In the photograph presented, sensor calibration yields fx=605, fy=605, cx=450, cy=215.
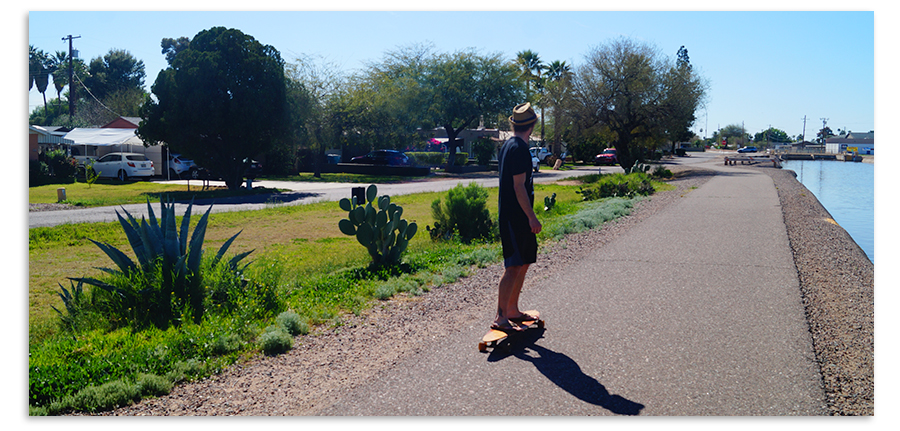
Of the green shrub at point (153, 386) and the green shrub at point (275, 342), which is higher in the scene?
the green shrub at point (275, 342)

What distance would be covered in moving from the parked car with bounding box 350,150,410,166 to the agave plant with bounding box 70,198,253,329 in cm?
3311

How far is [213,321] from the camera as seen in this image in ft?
15.6

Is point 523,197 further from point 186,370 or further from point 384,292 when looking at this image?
point 186,370

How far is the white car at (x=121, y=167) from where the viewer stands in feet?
94.0

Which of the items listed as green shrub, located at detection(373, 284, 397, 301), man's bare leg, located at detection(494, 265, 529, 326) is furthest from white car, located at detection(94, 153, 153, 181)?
man's bare leg, located at detection(494, 265, 529, 326)

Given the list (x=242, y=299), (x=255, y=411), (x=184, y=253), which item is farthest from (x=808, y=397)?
(x=184, y=253)

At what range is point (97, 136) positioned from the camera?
31844 mm

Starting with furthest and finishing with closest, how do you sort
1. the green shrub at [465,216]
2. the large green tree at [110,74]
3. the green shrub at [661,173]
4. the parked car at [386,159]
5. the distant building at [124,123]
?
the large green tree at [110,74], the distant building at [124,123], the parked car at [386,159], the green shrub at [661,173], the green shrub at [465,216]

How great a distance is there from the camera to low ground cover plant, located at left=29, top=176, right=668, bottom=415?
144 inches

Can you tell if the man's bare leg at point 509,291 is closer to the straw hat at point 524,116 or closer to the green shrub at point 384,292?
the straw hat at point 524,116

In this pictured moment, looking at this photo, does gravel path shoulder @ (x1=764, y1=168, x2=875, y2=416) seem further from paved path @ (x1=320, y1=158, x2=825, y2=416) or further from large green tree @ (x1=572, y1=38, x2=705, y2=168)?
large green tree @ (x1=572, y1=38, x2=705, y2=168)

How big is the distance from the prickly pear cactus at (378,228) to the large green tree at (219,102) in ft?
51.7

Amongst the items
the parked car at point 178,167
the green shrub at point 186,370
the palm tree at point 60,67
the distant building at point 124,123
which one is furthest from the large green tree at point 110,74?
the green shrub at point 186,370

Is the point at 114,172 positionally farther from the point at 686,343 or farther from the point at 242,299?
the point at 686,343
